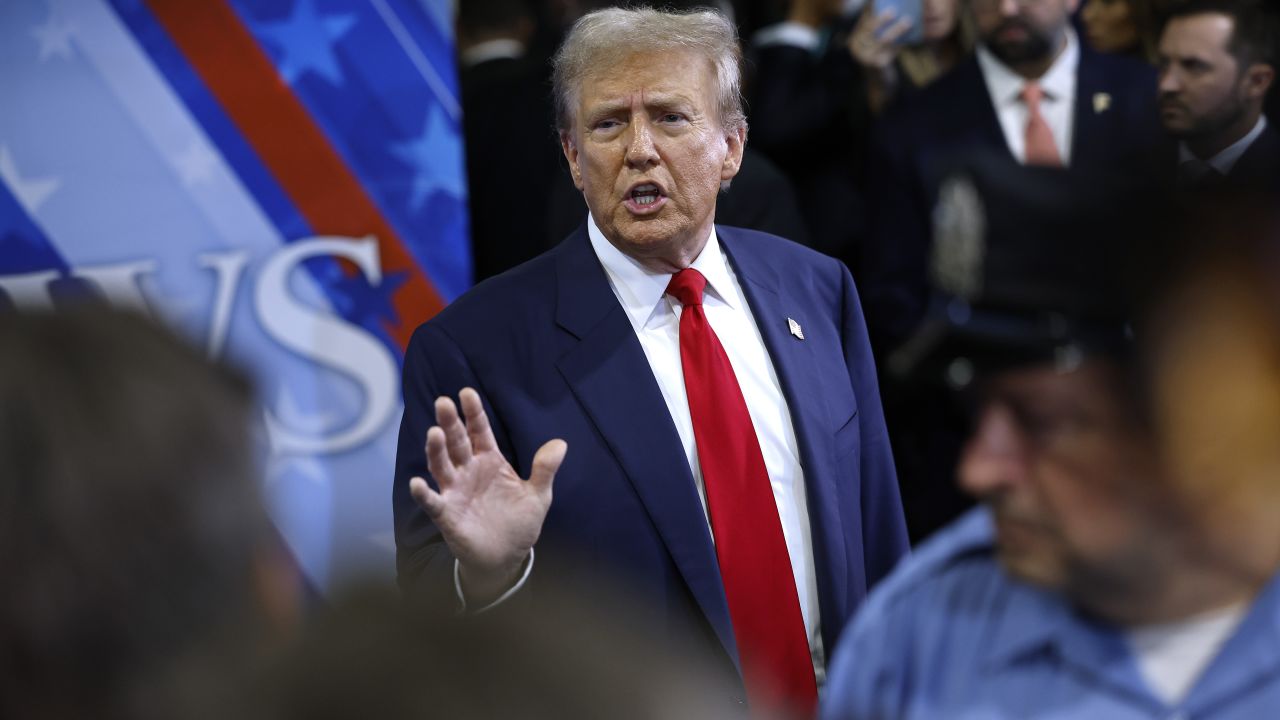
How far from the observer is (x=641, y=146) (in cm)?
297

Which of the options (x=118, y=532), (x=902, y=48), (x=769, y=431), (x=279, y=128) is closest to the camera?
(x=118, y=532)

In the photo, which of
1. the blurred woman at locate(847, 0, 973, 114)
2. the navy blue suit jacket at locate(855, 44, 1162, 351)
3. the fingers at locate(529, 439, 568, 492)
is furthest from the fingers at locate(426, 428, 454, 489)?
the blurred woman at locate(847, 0, 973, 114)

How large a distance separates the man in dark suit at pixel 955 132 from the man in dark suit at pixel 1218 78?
175 mm

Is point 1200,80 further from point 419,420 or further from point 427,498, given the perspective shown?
point 427,498

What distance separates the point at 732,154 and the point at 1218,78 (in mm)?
1401

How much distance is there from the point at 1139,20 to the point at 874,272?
1102 millimetres

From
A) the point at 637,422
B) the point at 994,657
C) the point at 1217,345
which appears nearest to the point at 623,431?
the point at 637,422

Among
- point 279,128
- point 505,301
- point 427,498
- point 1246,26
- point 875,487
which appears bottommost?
point 875,487

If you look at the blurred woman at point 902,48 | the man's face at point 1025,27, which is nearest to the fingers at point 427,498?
the man's face at point 1025,27

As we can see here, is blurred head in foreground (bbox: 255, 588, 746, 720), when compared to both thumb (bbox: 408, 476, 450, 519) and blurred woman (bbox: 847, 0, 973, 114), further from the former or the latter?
blurred woman (bbox: 847, 0, 973, 114)

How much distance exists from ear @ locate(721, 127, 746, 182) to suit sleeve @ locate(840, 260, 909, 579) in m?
0.45

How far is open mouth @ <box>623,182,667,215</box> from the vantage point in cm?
295

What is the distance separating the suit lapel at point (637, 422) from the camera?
106 inches

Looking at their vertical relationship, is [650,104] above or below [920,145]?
above
